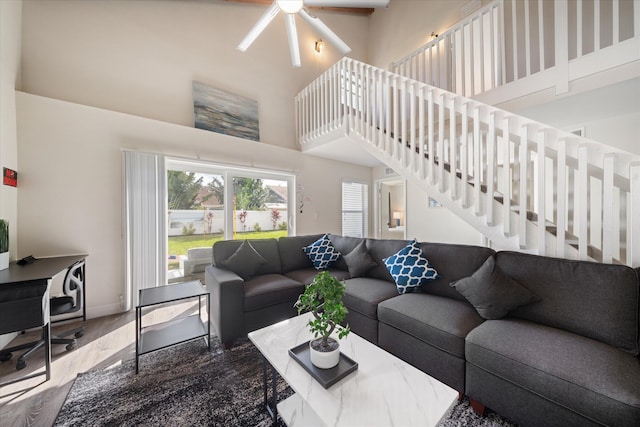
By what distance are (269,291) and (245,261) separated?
0.49 meters

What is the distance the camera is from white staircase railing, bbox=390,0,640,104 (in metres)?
2.21

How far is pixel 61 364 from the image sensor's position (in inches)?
74.9

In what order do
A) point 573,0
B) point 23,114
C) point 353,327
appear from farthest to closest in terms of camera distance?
1. point 573,0
2. point 23,114
3. point 353,327

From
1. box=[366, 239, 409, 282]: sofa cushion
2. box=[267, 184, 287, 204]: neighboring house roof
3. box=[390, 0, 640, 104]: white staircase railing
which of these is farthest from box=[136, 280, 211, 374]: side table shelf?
box=[390, 0, 640, 104]: white staircase railing

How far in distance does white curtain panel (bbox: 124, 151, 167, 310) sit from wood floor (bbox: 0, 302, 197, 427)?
13.8 inches

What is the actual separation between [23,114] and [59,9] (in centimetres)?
134

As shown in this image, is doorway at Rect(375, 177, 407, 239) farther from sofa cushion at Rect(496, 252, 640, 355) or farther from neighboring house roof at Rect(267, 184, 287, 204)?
sofa cushion at Rect(496, 252, 640, 355)

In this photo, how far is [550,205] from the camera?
312 cm

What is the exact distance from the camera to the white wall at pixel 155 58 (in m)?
2.67

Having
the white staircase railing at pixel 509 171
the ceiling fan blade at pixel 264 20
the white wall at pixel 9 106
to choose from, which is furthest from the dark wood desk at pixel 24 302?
the white staircase railing at pixel 509 171

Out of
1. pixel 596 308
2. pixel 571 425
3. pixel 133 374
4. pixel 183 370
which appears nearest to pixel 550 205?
pixel 596 308

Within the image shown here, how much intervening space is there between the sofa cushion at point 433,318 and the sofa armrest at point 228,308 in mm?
1224

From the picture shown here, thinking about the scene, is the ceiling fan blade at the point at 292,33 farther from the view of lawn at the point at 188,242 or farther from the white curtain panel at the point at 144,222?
the view of lawn at the point at 188,242

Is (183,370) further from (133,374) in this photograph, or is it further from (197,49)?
(197,49)
